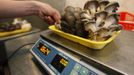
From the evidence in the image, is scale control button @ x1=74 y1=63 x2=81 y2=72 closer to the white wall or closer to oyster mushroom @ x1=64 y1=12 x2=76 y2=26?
oyster mushroom @ x1=64 y1=12 x2=76 y2=26

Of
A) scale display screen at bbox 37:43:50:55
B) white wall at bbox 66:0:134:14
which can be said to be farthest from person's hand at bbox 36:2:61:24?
white wall at bbox 66:0:134:14

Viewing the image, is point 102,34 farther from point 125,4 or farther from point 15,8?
point 125,4

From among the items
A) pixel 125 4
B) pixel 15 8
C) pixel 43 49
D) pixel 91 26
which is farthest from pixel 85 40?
pixel 125 4

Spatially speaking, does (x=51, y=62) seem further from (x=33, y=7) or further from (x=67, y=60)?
(x=33, y=7)

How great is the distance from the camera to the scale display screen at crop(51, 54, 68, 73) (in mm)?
464

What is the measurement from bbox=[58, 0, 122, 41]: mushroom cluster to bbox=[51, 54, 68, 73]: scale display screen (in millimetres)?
94

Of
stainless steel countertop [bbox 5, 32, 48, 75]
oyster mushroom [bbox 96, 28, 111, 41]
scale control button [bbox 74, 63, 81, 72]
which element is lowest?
stainless steel countertop [bbox 5, 32, 48, 75]

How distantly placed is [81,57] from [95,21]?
0.11m

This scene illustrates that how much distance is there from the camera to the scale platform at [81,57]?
40cm

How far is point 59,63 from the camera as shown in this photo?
481mm

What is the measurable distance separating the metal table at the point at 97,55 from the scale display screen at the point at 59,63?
44 mm

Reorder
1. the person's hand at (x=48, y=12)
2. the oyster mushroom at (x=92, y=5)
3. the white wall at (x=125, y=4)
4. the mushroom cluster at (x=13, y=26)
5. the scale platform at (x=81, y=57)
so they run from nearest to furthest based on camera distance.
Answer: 1. the scale platform at (x=81, y=57)
2. the oyster mushroom at (x=92, y=5)
3. the person's hand at (x=48, y=12)
4. the mushroom cluster at (x=13, y=26)
5. the white wall at (x=125, y=4)

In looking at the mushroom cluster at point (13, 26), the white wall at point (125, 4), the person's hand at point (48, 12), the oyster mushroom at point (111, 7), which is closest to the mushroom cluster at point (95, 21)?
the oyster mushroom at point (111, 7)

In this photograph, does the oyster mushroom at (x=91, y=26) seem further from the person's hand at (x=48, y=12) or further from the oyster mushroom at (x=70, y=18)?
the person's hand at (x=48, y=12)
